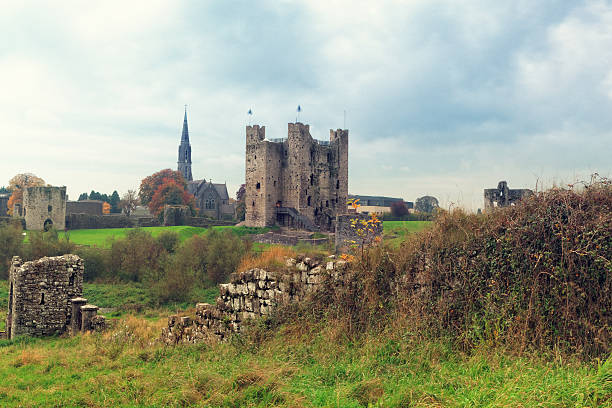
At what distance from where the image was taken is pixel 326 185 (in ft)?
162

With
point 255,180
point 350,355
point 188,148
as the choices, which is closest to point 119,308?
point 350,355

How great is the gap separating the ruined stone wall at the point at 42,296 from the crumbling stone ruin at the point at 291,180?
→ 33.4 metres

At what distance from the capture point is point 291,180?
4775cm

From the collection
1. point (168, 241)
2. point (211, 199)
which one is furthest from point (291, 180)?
point (211, 199)

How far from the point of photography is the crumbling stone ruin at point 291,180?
152 feet

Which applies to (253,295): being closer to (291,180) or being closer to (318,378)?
(318,378)

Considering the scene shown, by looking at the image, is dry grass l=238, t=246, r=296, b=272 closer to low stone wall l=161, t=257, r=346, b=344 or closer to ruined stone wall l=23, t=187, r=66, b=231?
low stone wall l=161, t=257, r=346, b=344

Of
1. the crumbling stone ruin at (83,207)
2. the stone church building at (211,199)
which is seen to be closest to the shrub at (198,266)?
the crumbling stone ruin at (83,207)

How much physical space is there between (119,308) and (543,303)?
18859 millimetres

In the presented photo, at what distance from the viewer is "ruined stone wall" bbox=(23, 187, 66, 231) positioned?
140 ft

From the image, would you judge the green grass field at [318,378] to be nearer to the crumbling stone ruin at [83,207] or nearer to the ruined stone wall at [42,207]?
the ruined stone wall at [42,207]

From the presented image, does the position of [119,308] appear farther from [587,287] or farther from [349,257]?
[587,287]

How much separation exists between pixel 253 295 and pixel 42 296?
9133 millimetres

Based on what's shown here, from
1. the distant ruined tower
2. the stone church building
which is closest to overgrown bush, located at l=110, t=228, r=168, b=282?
the stone church building
